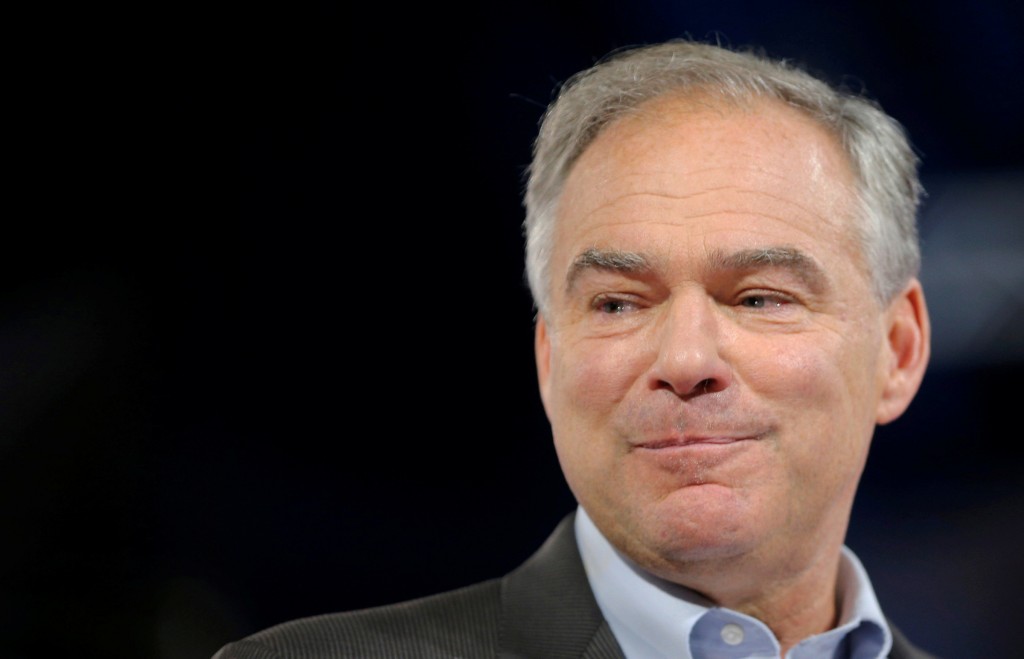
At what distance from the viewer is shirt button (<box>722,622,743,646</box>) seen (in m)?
2.06

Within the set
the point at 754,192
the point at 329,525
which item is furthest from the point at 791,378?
the point at 329,525

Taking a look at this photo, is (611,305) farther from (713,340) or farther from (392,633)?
(392,633)

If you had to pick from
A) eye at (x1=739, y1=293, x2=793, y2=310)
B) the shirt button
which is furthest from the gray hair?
the shirt button

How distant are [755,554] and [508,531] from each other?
63 centimetres

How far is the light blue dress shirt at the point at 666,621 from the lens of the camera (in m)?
2.06

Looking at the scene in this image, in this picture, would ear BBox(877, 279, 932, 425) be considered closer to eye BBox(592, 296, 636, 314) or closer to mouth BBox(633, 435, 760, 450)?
mouth BBox(633, 435, 760, 450)

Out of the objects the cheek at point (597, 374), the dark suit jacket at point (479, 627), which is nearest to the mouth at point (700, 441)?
the cheek at point (597, 374)

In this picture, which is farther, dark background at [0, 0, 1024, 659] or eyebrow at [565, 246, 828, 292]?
dark background at [0, 0, 1024, 659]

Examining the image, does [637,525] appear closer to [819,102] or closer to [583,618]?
[583,618]

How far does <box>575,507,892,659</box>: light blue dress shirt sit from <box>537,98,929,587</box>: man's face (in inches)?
2.3

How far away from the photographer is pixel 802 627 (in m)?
2.23

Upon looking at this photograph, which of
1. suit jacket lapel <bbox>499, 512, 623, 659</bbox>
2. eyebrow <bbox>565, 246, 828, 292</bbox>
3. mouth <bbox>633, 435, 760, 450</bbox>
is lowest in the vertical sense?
suit jacket lapel <bbox>499, 512, 623, 659</bbox>

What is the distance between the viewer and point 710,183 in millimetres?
2064

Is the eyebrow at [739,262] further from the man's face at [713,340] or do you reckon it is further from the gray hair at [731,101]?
the gray hair at [731,101]
